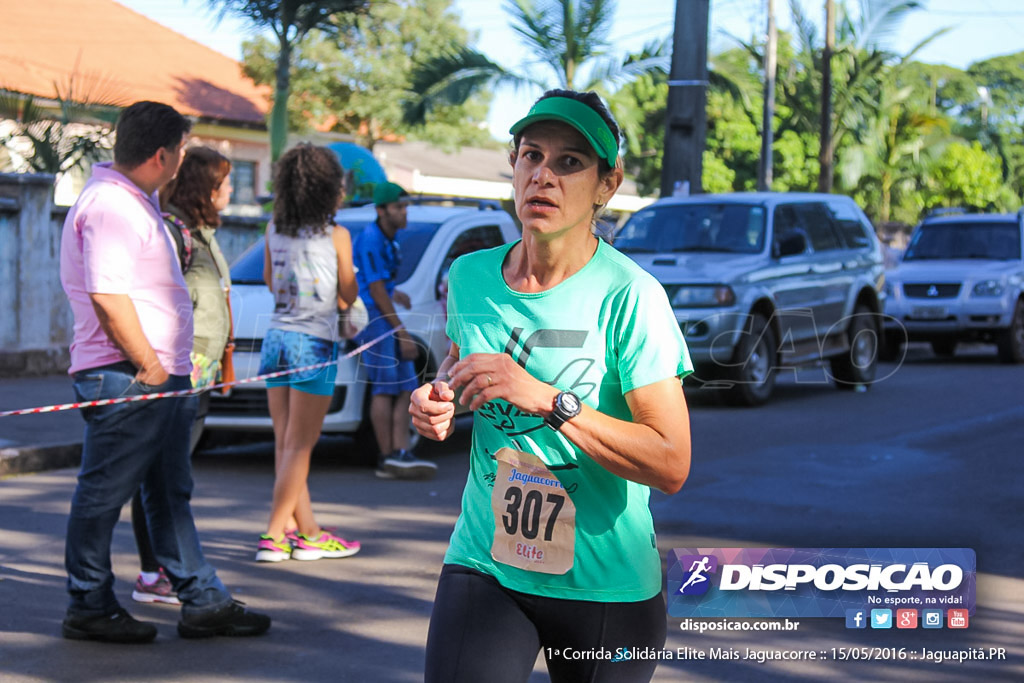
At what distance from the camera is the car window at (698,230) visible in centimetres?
1299

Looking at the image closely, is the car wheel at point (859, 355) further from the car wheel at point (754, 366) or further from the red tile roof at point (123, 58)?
the red tile roof at point (123, 58)

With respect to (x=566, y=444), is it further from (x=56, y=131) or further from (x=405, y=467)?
(x=56, y=131)

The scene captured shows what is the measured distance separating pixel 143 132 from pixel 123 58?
31729 millimetres

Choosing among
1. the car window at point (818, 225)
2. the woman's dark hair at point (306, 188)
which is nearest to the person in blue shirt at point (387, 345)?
the woman's dark hair at point (306, 188)

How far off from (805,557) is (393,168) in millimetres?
40300

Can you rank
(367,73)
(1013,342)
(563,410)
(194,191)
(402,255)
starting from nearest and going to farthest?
(563,410) < (194,191) < (402,255) < (1013,342) < (367,73)

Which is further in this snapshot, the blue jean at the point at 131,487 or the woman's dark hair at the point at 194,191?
the woman's dark hair at the point at 194,191

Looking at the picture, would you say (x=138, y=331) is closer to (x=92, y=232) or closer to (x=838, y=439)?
(x=92, y=232)

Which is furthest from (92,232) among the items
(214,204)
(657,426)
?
(657,426)

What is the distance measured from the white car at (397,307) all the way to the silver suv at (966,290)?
26.6 ft

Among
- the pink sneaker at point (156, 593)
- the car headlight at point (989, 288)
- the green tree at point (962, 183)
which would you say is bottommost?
the pink sneaker at point (156, 593)

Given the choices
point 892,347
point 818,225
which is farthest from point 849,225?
point 892,347

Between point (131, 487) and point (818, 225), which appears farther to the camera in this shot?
point (818, 225)

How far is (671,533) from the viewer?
6945 mm
